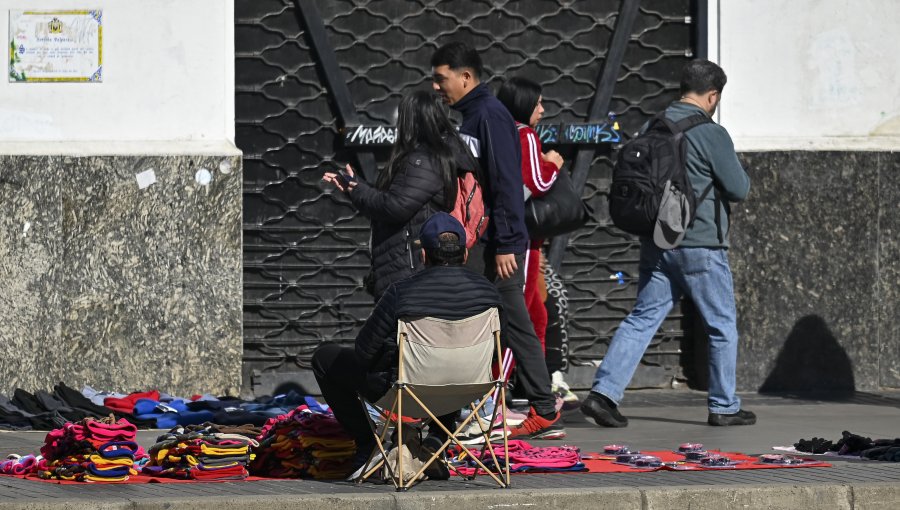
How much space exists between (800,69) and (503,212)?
135 inches

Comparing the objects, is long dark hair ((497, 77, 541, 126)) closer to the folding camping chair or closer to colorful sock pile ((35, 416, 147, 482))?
the folding camping chair

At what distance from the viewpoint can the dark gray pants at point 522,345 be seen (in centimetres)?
793

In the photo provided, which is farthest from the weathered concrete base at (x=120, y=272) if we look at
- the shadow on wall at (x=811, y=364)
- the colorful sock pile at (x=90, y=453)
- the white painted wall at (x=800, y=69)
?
the shadow on wall at (x=811, y=364)

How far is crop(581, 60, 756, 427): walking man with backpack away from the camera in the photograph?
853 centimetres

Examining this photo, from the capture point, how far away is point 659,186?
8.52 meters

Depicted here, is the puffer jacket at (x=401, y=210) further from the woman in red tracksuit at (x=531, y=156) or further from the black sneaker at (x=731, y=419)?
the black sneaker at (x=731, y=419)

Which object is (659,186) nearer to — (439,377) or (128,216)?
(439,377)

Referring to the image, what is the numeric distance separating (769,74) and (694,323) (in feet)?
5.64

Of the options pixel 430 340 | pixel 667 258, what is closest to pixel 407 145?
pixel 430 340

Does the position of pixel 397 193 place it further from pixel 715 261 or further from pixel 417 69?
pixel 417 69

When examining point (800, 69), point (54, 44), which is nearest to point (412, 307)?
point (54, 44)

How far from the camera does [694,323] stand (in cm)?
1063

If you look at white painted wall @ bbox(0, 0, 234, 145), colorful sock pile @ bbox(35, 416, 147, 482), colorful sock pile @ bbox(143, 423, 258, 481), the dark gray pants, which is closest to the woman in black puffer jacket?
the dark gray pants

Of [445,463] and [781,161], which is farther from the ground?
[781,161]
